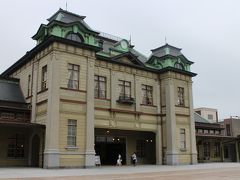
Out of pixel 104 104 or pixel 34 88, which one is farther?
pixel 104 104

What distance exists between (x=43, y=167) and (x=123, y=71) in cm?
1375

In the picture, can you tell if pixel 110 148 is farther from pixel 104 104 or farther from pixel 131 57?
pixel 131 57

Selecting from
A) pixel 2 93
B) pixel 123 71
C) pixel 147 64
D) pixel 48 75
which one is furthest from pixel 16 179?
pixel 147 64

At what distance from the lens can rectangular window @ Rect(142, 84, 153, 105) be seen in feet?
Answer: 122

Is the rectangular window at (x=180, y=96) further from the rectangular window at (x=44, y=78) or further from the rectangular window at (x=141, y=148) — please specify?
the rectangular window at (x=44, y=78)

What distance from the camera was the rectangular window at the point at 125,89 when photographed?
3506cm

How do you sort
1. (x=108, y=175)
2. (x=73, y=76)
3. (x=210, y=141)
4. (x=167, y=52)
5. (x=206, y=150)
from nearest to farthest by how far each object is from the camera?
1. (x=108, y=175)
2. (x=73, y=76)
3. (x=167, y=52)
4. (x=206, y=150)
5. (x=210, y=141)

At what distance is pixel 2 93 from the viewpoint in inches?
1283

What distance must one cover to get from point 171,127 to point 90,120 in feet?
35.9

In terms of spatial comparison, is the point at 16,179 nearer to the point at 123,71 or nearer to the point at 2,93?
the point at 2,93

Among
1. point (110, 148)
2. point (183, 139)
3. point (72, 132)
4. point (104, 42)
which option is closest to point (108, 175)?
point (72, 132)

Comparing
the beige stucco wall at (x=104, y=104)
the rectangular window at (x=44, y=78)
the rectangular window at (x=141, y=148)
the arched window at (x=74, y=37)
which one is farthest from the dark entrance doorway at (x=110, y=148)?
the arched window at (x=74, y=37)

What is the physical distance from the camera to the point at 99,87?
33.1m

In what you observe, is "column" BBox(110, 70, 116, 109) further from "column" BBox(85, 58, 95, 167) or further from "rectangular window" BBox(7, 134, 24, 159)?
"rectangular window" BBox(7, 134, 24, 159)
